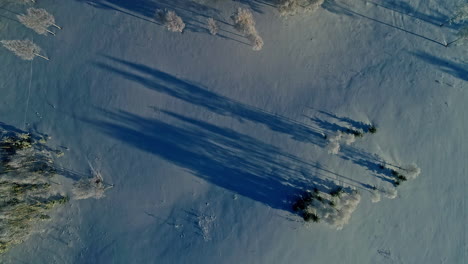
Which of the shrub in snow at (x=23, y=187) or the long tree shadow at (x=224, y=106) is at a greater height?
the long tree shadow at (x=224, y=106)

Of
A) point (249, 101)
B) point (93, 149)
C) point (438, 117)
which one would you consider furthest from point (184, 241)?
point (438, 117)

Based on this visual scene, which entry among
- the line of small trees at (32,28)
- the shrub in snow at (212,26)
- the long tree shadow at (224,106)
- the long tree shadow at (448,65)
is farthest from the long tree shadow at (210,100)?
the long tree shadow at (448,65)

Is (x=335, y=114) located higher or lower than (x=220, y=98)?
higher

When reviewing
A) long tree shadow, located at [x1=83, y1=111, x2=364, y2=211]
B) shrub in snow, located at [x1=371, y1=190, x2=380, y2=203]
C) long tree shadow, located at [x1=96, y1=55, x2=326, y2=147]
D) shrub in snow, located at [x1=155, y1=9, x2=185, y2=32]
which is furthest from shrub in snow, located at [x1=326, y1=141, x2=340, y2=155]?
shrub in snow, located at [x1=155, y1=9, x2=185, y2=32]

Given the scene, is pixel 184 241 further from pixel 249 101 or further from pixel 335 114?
pixel 335 114

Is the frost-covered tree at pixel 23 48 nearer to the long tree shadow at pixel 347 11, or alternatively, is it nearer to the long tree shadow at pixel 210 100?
the long tree shadow at pixel 210 100

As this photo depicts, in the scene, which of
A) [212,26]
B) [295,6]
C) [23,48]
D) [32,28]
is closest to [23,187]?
[23,48]

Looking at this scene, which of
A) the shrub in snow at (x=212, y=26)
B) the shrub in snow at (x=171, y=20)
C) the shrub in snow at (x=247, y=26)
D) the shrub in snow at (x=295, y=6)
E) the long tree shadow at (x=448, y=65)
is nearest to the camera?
the shrub in snow at (x=295, y=6)
